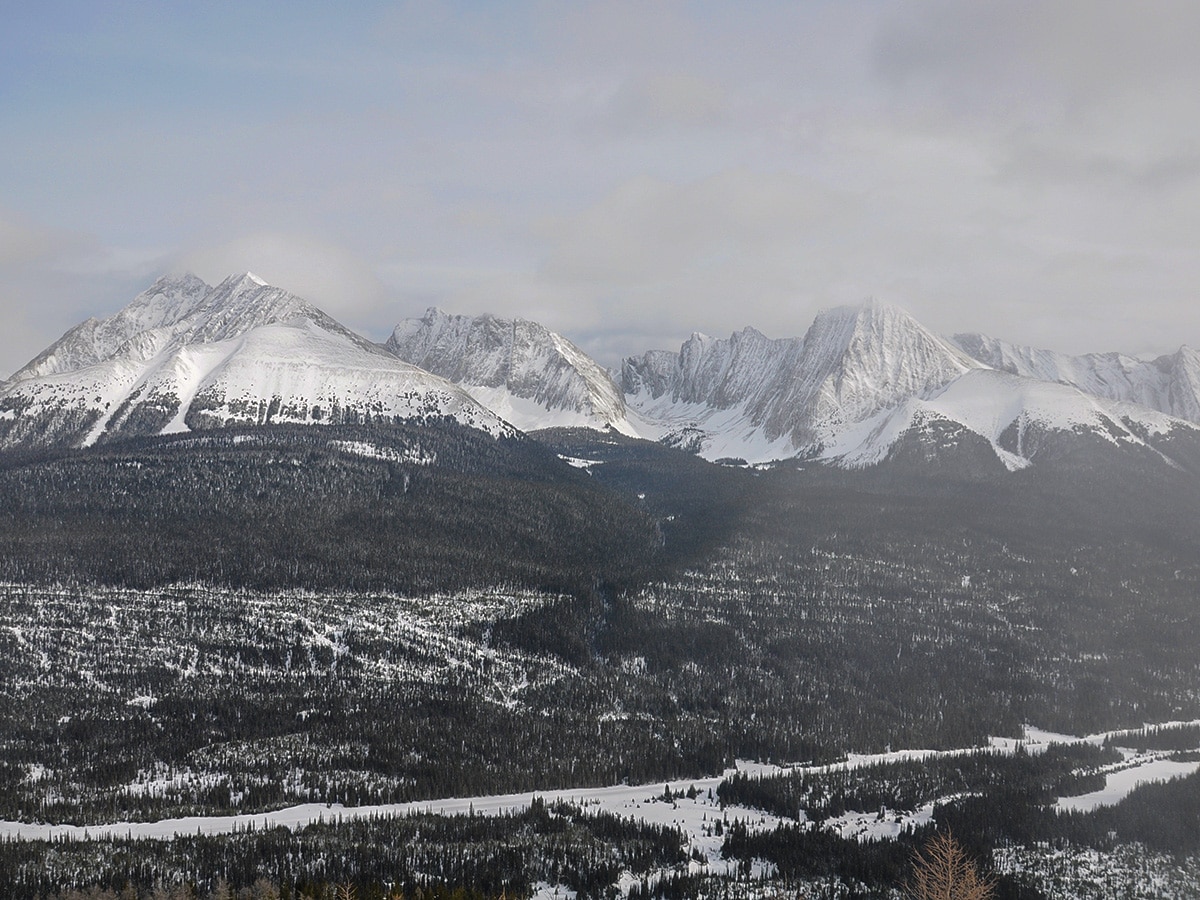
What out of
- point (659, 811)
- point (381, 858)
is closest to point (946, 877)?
point (659, 811)

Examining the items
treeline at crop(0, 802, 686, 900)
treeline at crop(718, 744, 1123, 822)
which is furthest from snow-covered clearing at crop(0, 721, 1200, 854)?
treeline at crop(0, 802, 686, 900)

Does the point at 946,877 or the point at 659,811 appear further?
the point at 659,811

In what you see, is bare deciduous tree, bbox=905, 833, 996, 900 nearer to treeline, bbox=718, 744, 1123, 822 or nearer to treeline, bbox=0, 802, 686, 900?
treeline, bbox=718, 744, 1123, 822

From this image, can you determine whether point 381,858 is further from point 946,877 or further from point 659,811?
point 946,877

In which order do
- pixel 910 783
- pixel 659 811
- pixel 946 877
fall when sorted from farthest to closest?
pixel 910 783 → pixel 659 811 → pixel 946 877

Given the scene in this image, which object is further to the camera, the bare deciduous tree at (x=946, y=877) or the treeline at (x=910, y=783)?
the treeline at (x=910, y=783)

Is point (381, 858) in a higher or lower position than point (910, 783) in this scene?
higher

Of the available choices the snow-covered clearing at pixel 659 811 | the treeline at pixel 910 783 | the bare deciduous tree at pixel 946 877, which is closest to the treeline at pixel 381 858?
the snow-covered clearing at pixel 659 811

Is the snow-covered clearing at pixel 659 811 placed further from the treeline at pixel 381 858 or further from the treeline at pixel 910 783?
the treeline at pixel 381 858

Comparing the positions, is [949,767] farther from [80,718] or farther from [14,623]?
[14,623]

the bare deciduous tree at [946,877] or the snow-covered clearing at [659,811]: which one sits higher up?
the bare deciduous tree at [946,877]

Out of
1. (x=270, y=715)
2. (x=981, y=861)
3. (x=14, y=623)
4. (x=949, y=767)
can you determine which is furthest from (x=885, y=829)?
(x=14, y=623)
